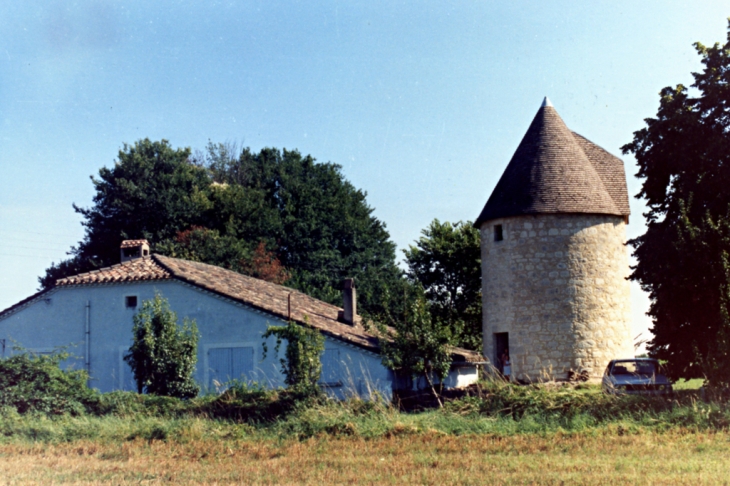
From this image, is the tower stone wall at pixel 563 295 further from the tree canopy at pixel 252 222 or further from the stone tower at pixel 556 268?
the tree canopy at pixel 252 222

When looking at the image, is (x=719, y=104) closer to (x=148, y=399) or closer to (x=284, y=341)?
(x=284, y=341)

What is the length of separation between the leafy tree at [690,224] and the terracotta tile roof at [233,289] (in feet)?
22.7

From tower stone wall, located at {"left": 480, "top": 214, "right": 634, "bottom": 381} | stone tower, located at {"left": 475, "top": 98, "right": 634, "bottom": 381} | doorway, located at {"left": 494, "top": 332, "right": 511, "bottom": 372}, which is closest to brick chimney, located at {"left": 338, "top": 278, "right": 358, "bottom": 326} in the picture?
stone tower, located at {"left": 475, "top": 98, "right": 634, "bottom": 381}

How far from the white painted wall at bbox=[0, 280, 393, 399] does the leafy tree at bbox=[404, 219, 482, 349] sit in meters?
14.6

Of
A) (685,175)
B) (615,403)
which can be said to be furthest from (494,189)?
(615,403)

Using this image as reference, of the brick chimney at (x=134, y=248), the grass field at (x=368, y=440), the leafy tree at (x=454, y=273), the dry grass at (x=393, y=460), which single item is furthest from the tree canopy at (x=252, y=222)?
the dry grass at (x=393, y=460)

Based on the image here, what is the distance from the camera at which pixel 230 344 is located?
2378 centimetres

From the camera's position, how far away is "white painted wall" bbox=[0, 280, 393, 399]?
22359 millimetres

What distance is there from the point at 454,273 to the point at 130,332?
57.2 feet

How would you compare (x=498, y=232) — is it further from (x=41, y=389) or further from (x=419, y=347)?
(x=41, y=389)

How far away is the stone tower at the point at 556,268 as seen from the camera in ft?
81.9

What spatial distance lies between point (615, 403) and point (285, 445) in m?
6.91

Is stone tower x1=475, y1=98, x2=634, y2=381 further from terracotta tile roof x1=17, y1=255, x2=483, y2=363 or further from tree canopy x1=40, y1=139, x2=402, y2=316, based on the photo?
tree canopy x1=40, y1=139, x2=402, y2=316

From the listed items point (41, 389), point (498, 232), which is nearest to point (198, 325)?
point (41, 389)
